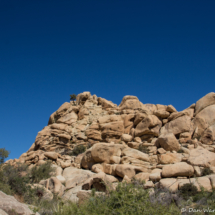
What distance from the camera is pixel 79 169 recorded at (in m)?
19.8

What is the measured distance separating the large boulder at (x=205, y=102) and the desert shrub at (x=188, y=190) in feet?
54.0

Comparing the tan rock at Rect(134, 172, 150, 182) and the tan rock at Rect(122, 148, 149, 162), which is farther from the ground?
the tan rock at Rect(122, 148, 149, 162)

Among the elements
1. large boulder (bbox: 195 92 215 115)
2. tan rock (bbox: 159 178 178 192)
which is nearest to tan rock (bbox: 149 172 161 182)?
tan rock (bbox: 159 178 178 192)

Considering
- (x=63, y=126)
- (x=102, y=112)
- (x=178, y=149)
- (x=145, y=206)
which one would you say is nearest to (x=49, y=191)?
(x=145, y=206)

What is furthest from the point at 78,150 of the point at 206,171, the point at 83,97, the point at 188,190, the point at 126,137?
the point at 188,190

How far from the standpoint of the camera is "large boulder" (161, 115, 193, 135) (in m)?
24.3

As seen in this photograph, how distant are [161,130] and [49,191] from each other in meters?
16.3

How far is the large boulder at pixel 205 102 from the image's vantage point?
87.0 ft

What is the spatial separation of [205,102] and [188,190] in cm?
1768

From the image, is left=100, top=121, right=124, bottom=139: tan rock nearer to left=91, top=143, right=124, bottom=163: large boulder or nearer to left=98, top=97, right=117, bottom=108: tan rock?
left=98, top=97, right=117, bottom=108: tan rock

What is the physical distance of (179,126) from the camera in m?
24.7

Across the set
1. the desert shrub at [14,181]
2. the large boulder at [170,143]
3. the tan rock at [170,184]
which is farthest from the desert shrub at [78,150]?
the tan rock at [170,184]

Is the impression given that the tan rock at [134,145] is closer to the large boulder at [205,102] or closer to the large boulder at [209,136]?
the large boulder at [209,136]

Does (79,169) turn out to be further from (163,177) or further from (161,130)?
(161,130)
